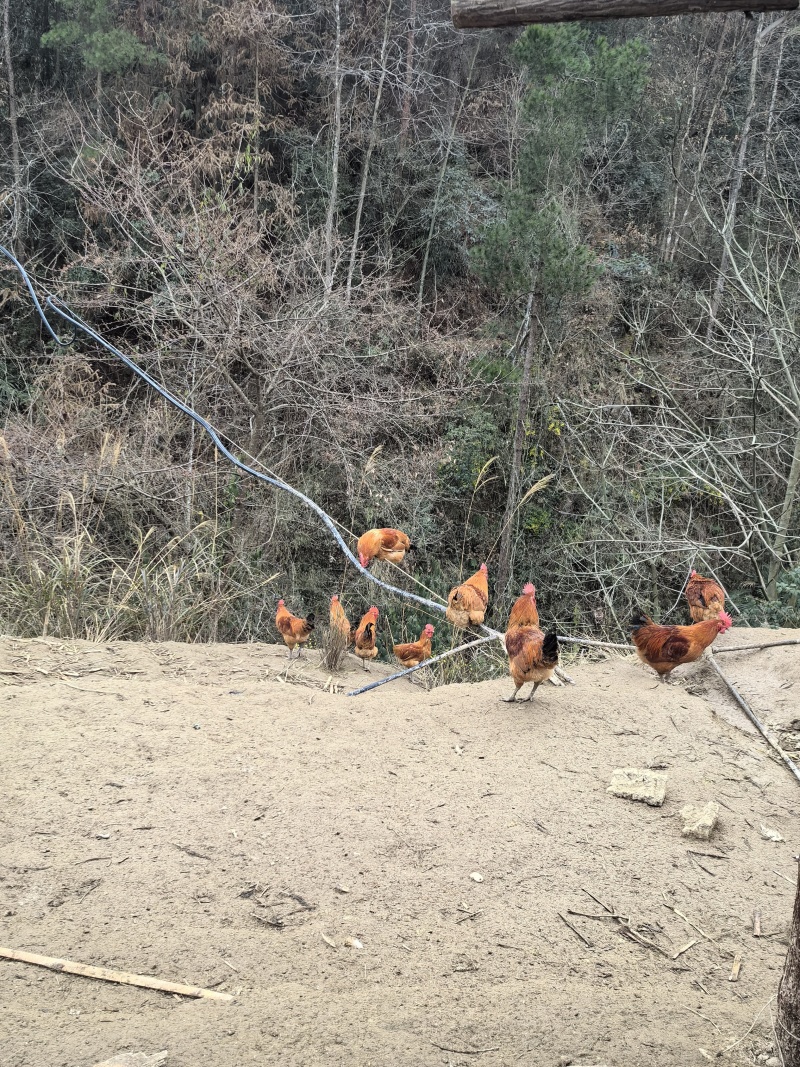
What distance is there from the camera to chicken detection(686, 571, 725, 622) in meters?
6.34

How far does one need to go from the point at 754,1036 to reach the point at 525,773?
161 centimetres

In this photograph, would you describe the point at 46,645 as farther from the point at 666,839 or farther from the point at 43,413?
the point at 43,413

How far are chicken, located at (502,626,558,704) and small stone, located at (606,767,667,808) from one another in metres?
0.60

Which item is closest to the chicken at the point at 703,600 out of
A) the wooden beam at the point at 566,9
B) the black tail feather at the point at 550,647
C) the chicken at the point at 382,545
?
the chicken at the point at 382,545

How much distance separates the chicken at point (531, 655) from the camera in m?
4.14

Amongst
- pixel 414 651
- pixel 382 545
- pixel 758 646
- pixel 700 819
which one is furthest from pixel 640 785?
pixel 382 545

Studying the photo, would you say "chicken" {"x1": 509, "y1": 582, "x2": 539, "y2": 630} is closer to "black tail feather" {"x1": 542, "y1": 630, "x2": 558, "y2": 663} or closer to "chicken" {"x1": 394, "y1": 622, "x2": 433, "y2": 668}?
"black tail feather" {"x1": 542, "y1": 630, "x2": 558, "y2": 663}

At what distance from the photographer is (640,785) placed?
381 cm

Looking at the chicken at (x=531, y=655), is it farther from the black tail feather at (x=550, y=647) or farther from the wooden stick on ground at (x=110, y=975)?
the wooden stick on ground at (x=110, y=975)

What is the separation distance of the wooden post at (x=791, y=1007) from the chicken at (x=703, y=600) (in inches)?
171

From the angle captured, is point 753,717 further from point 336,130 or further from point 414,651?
point 336,130

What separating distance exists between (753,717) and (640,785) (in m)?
1.16

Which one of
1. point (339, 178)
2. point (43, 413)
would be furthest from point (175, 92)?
point (43, 413)

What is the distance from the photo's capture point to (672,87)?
1861 cm
